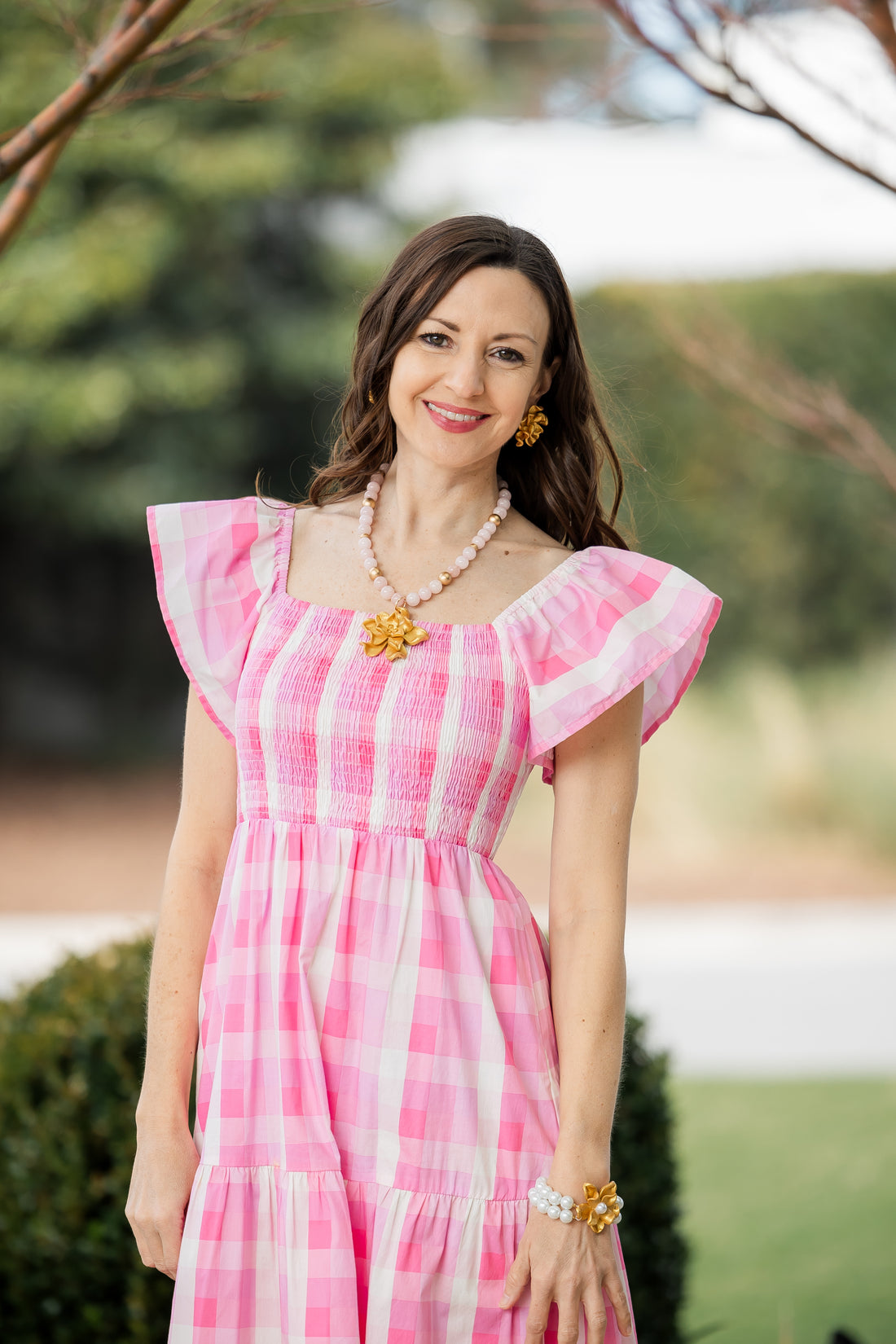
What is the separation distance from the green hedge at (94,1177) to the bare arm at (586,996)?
0.86 m

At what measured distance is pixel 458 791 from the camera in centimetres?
181

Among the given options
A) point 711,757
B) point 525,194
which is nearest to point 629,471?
point 711,757

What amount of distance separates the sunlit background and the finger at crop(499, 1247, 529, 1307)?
18.1ft

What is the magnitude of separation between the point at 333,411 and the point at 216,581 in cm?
643

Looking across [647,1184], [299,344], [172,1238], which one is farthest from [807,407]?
[299,344]

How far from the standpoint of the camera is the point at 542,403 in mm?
2084

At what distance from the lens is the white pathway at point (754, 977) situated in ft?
18.7

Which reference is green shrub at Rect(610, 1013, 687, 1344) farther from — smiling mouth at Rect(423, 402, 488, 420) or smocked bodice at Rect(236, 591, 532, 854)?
smiling mouth at Rect(423, 402, 488, 420)

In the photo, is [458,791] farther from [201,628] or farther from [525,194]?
[525,194]

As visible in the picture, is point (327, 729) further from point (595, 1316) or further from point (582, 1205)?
point (595, 1316)

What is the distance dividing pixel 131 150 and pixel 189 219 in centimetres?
91

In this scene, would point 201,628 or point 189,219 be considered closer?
point 201,628

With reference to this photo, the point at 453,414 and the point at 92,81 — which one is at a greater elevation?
the point at 92,81

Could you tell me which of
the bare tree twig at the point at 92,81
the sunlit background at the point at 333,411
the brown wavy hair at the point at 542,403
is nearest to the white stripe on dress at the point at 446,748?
the brown wavy hair at the point at 542,403
